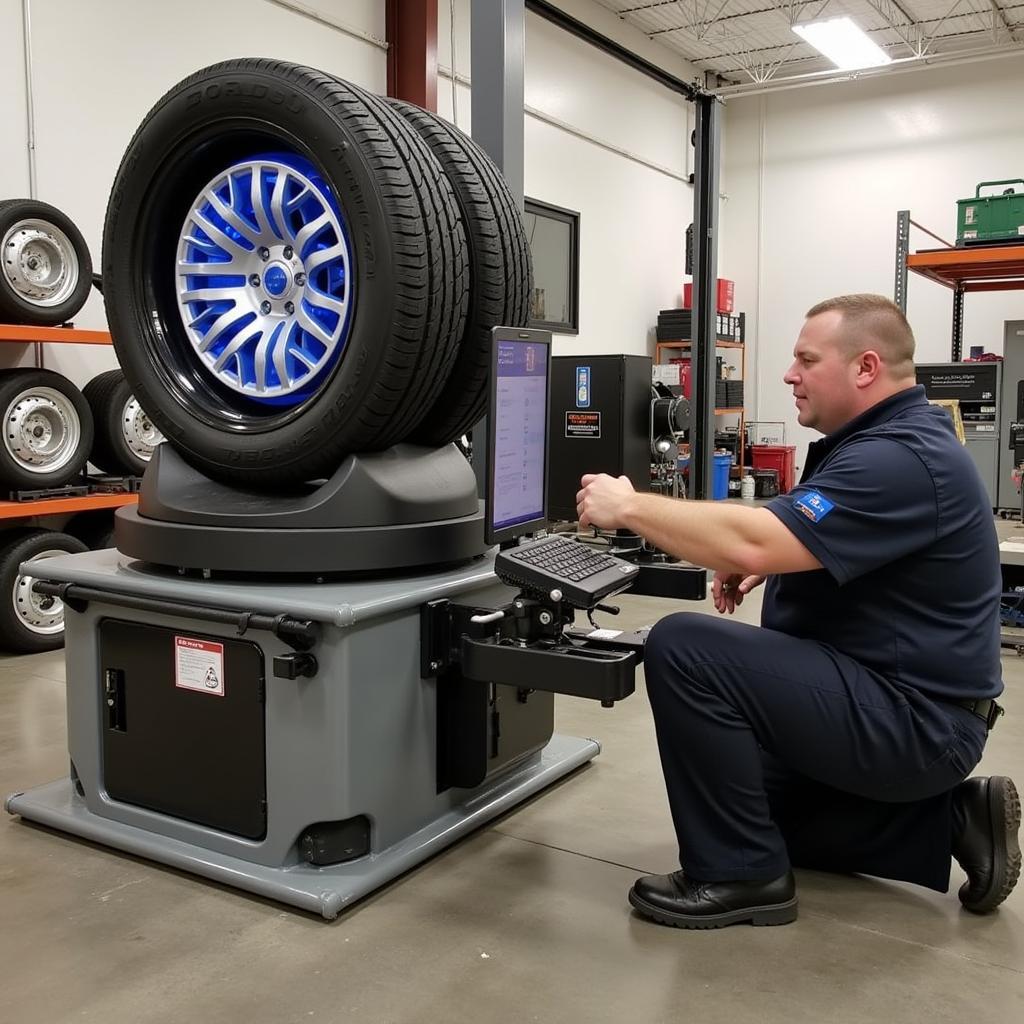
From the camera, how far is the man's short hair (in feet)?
6.31

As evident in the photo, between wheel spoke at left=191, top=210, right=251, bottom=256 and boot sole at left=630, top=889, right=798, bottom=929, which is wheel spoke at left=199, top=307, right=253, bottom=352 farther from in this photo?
boot sole at left=630, top=889, right=798, bottom=929

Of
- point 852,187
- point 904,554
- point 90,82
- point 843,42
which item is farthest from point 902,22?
point 904,554

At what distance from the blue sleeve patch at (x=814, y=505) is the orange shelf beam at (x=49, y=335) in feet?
9.57

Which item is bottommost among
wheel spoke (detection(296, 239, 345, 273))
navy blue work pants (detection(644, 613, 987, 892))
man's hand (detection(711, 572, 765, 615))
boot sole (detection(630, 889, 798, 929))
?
boot sole (detection(630, 889, 798, 929))

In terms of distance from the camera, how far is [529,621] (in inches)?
76.1

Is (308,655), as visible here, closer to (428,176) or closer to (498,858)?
(498,858)

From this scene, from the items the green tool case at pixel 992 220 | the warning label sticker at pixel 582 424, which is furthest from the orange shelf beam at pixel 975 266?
A: the warning label sticker at pixel 582 424

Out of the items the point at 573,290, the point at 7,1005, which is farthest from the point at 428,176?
the point at 573,290

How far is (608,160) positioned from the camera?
9.88 metres

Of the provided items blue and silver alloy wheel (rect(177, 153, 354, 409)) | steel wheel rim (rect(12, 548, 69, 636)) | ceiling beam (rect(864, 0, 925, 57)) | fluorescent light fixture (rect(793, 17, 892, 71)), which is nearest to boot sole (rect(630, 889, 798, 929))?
blue and silver alloy wheel (rect(177, 153, 354, 409))

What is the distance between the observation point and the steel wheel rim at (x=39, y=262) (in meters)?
3.87

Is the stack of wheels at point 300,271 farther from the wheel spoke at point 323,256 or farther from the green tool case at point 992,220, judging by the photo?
the green tool case at point 992,220

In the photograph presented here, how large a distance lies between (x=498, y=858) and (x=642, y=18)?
30.8 ft

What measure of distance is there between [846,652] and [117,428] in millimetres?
3421
